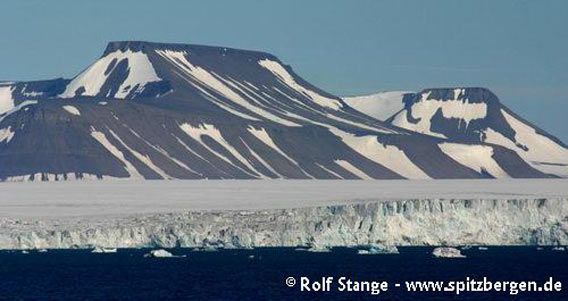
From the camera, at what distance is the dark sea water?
77.2 metres

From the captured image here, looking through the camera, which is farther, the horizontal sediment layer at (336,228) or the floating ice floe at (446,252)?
the horizontal sediment layer at (336,228)

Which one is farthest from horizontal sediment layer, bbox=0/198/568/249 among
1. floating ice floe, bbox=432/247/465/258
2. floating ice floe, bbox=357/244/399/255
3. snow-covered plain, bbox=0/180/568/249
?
floating ice floe, bbox=432/247/465/258

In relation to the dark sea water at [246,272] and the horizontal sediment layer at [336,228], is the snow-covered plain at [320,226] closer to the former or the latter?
the horizontal sediment layer at [336,228]

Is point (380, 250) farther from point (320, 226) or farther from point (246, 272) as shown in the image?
point (246, 272)

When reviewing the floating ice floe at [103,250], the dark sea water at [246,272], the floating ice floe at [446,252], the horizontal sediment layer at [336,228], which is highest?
the horizontal sediment layer at [336,228]

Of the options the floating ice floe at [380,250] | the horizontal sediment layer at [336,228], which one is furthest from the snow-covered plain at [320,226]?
the floating ice floe at [380,250]

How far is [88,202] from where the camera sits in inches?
4756

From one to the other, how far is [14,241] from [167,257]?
9164 millimetres

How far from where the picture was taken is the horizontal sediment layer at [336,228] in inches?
3947

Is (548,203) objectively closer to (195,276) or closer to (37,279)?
(195,276)

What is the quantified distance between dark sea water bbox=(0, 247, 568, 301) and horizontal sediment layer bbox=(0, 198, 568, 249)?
1098mm

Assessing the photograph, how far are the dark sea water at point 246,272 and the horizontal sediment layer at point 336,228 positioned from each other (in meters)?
1.10

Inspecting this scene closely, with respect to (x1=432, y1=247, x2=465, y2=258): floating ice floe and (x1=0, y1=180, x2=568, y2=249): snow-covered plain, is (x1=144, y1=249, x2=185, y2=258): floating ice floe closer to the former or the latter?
(x1=0, y1=180, x2=568, y2=249): snow-covered plain

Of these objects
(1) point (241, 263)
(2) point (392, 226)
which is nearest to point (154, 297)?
(1) point (241, 263)
